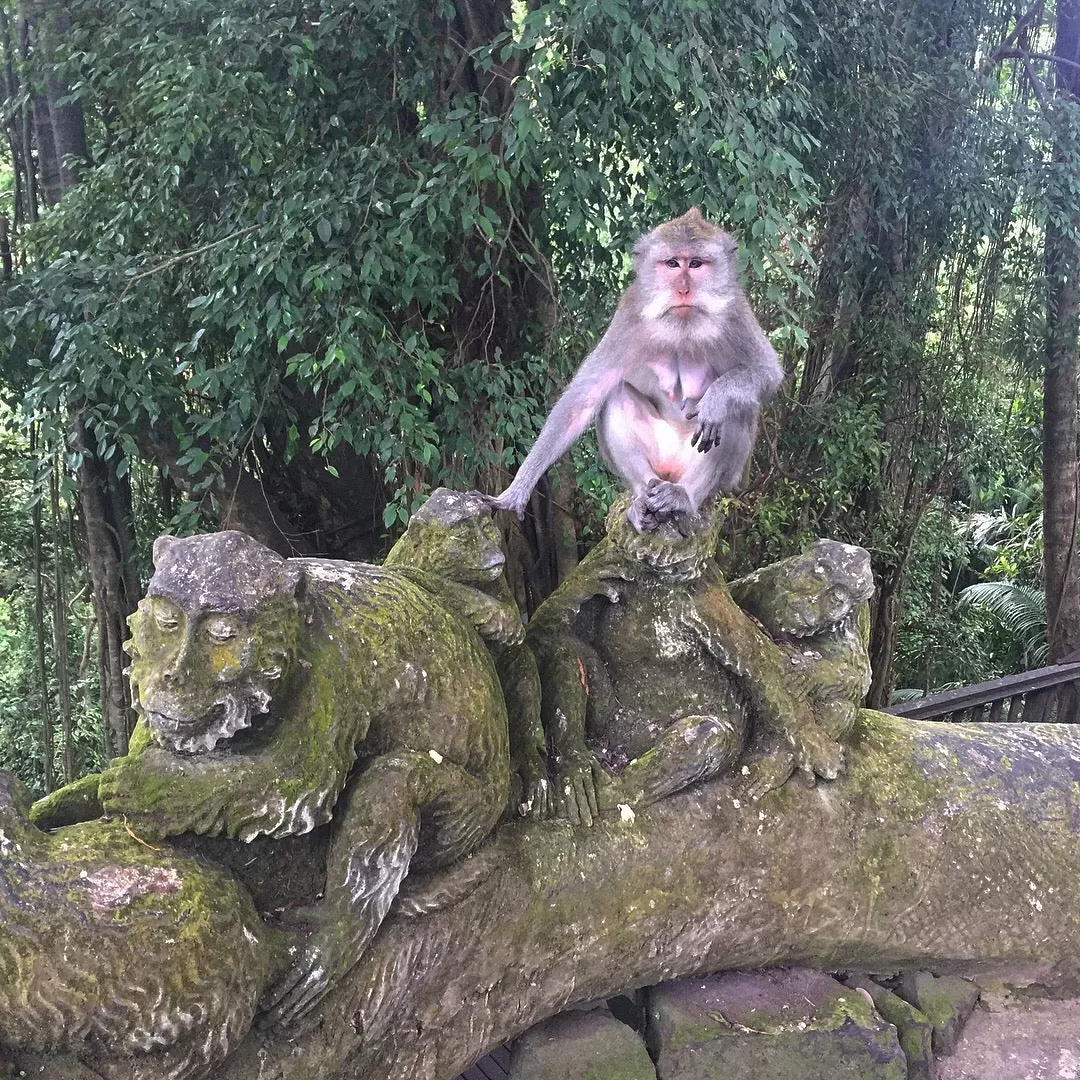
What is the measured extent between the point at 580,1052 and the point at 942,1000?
998 millimetres

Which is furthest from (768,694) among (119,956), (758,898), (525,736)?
(119,956)

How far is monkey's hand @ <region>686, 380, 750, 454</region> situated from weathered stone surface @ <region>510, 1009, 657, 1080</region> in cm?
147

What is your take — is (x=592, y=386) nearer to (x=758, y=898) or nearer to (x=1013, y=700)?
(x=758, y=898)

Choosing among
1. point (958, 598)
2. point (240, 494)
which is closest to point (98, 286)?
point (240, 494)

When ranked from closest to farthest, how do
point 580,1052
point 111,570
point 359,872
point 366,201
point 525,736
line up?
point 359,872 < point 580,1052 < point 525,736 < point 366,201 < point 111,570

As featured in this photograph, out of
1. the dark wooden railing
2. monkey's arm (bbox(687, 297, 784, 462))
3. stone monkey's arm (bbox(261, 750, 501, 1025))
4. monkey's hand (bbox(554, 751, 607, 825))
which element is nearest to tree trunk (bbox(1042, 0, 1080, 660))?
the dark wooden railing

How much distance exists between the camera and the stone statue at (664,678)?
235cm

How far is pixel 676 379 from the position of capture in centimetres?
294

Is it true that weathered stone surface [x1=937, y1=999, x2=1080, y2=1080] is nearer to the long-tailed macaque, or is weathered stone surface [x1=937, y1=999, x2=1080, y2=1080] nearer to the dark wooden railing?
the long-tailed macaque

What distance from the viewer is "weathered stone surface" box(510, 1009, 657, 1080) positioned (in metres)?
2.12

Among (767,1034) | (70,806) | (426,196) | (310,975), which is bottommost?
(767,1034)

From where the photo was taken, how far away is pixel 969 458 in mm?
6246

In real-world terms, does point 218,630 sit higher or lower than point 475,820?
higher

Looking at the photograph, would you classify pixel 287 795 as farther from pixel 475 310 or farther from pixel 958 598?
pixel 958 598
